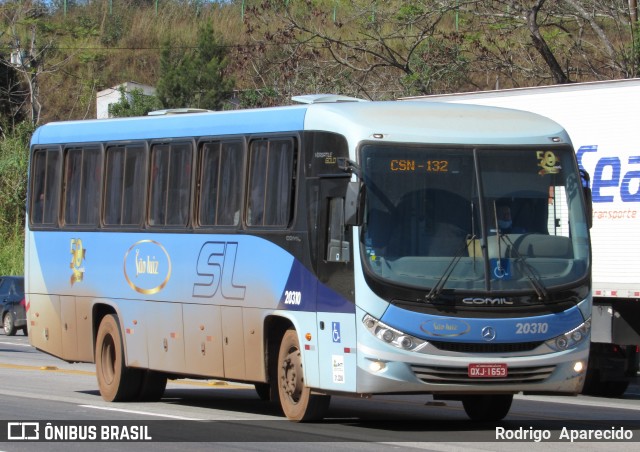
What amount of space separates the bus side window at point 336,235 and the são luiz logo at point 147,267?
10.1ft

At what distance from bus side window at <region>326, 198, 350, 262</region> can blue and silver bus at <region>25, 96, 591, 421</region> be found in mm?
20

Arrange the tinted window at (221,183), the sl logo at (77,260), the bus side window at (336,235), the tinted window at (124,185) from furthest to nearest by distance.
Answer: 1. the sl logo at (77,260)
2. the tinted window at (124,185)
3. the tinted window at (221,183)
4. the bus side window at (336,235)

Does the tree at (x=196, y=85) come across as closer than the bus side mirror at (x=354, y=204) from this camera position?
No

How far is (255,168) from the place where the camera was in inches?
550

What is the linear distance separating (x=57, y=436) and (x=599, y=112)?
9390 mm

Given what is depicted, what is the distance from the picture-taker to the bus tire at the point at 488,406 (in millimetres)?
13695

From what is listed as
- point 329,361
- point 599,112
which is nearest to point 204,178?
point 329,361

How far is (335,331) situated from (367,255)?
2.60 ft

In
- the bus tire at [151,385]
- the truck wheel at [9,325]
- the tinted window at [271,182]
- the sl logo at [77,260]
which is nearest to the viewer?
the tinted window at [271,182]

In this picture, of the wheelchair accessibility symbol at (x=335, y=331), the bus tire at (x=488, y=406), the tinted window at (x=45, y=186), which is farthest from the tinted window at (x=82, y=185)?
the bus tire at (x=488, y=406)

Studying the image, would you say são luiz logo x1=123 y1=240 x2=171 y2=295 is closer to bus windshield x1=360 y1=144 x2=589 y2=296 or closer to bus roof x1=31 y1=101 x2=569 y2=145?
bus roof x1=31 y1=101 x2=569 y2=145

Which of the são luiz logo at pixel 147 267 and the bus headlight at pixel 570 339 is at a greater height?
the são luiz logo at pixel 147 267

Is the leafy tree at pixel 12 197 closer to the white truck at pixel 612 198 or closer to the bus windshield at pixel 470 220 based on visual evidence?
the white truck at pixel 612 198

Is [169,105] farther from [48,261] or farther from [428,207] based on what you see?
[428,207]
